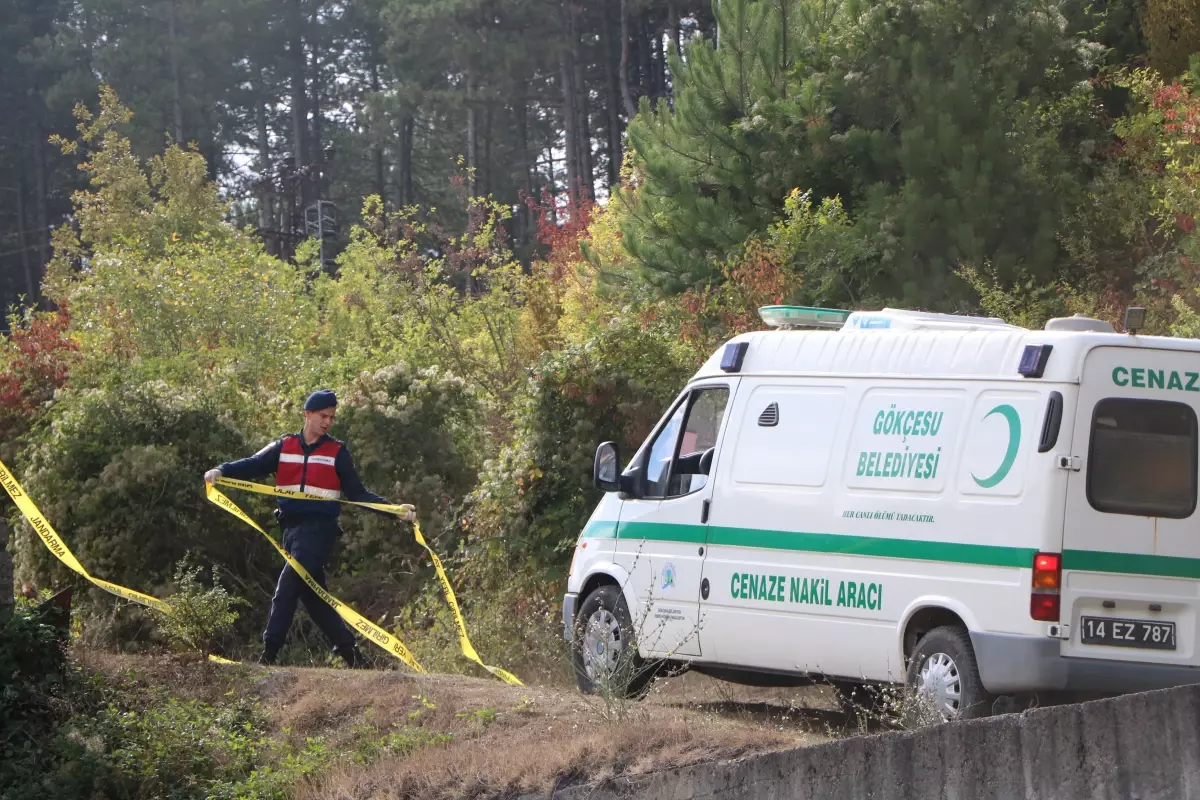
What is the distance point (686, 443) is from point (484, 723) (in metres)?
2.29

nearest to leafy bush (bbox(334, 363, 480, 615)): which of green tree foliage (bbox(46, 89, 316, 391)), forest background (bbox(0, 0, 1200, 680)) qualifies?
forest background (bbox(0, 0, 1200, 680))

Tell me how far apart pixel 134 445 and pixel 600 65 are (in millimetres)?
35061

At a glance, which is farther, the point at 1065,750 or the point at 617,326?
the point at 617,326

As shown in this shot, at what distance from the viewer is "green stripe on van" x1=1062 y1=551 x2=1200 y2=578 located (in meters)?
7.33

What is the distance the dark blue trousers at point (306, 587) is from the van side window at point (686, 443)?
91.7 inches

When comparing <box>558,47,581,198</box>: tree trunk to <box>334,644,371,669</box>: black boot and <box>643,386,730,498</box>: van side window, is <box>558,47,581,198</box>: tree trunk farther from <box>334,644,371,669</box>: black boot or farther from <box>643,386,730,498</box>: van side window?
<box>643,386,730,498</box>: van side window

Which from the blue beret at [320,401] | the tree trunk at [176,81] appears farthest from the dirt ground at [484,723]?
the tree trunk at [176,81]

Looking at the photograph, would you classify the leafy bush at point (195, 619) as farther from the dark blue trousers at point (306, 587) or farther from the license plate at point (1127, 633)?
the license plate at point (1127, 633)

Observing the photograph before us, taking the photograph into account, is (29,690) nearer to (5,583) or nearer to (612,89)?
(5,583)

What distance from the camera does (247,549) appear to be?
1516cm

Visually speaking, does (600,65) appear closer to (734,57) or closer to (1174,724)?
(734,57)

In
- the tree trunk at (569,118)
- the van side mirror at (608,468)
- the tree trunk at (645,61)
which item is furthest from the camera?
the tree trunk at (645,61)

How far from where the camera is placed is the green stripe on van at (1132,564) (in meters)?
7.33

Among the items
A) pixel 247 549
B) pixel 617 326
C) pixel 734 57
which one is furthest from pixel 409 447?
pixel 734 57
